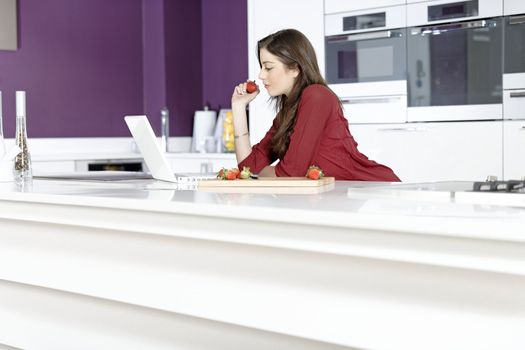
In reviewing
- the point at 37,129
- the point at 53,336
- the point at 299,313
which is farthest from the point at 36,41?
the point at 299,313

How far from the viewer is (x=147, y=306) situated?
184 centimetres

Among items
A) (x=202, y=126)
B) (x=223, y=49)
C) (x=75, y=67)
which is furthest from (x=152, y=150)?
(x=223, y=49)

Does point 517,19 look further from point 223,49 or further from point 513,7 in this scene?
point 223,49

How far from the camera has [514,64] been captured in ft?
12.9

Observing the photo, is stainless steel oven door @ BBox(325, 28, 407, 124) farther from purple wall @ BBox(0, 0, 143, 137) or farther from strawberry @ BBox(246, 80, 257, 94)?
purple wall @ BBox(0, 0, 143, 137)

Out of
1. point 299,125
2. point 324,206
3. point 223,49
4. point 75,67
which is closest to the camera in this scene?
point 324,206

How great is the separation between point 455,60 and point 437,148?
1.57ft

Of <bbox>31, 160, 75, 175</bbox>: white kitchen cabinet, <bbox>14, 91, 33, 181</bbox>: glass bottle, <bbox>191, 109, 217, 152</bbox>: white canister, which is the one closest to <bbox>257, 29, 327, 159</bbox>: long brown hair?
<bbox>14, 91, 33, 181</bbox>: glass bottle

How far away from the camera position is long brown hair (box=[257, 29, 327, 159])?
2.96m

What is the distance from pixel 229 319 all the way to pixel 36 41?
13.1 ft

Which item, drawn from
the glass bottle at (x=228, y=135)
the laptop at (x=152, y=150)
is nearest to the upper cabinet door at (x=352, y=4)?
the glass bottle at (x=228, y=135)

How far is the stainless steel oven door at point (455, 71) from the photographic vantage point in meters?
3.99

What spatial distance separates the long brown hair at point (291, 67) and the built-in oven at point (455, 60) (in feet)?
4.58

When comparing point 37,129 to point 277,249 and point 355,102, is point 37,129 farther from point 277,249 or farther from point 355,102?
point 277,249
